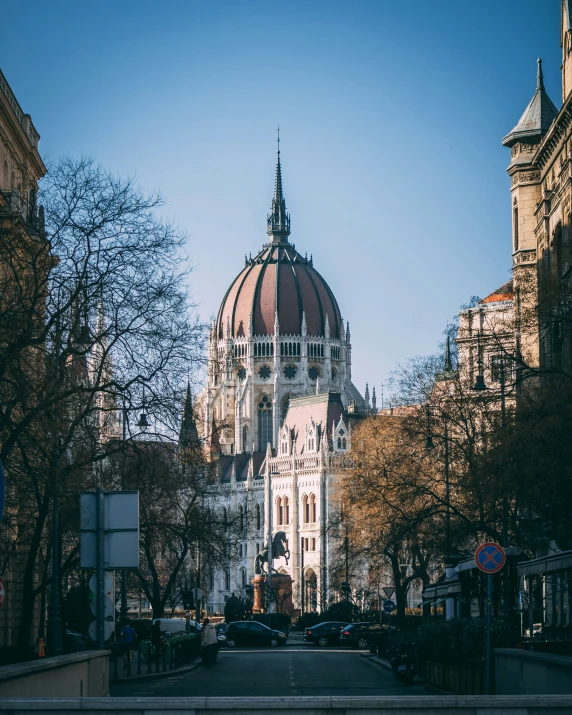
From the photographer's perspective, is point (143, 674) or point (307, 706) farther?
point (143, 674)

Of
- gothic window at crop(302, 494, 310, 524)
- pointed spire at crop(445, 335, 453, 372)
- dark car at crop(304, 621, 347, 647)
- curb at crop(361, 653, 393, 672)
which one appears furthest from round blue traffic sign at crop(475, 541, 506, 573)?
gothic window at crop(302, 494, 310, 524)

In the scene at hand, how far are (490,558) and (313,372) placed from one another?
543 ft

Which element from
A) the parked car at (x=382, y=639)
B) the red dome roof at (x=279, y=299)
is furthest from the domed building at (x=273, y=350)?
the parked car at (x=382, y=639)

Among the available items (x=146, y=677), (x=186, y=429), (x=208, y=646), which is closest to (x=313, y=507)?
(x=208, y=646)

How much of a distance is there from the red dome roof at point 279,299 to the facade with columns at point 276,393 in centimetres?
13

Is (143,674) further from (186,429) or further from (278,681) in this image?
(186,429)

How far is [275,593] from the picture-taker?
357ft

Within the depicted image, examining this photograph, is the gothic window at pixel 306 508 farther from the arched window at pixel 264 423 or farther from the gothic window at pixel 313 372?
the gothic window at pixel 313 372

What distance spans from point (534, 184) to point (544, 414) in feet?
88.4

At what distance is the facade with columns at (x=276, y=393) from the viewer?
6398 inches

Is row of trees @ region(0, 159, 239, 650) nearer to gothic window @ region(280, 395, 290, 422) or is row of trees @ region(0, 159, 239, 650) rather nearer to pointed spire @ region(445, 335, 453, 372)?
pointed spire @ region(445, 335, 453, 372)

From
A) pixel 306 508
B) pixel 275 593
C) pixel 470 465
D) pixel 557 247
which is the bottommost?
pixel 275 593

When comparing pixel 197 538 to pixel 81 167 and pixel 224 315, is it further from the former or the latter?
pixel 224 315

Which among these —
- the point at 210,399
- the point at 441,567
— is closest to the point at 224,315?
the point at 210,399
